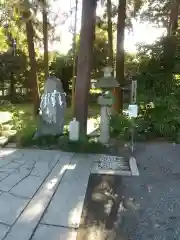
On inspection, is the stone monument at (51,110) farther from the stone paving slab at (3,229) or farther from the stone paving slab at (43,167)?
the stone paving slab at (3,229)

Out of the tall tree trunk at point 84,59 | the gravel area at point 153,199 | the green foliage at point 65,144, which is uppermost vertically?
the tall tree trunk at point 84,59

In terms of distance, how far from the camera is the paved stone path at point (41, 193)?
2904 mm

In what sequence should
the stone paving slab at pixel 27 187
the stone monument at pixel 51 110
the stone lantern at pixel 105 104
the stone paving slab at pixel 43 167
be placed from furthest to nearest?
the stone monument at pixel 51 110 → the stone lantern at pixel 105 104 → the stone paving slab at pixel 43 167 → the stone paving slab at pixel 27 187

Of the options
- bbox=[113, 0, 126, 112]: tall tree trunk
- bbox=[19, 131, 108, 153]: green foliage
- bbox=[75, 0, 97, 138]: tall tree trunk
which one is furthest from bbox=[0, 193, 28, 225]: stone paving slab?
bbox=[113, 0, 126, 112]: tall tree trunk

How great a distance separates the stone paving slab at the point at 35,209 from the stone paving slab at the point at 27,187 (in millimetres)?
88

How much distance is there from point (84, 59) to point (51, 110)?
1.48 metres

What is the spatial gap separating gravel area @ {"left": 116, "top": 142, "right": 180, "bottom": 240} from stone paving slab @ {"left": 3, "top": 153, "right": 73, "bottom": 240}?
3.02 ft

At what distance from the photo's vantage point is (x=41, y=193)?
385 centimetres

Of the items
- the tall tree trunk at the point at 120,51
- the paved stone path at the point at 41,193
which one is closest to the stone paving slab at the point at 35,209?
the paved stone path at the point at 41,193

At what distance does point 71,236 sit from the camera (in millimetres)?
→ 2787

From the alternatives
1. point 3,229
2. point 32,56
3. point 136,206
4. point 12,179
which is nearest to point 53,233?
point 3,229

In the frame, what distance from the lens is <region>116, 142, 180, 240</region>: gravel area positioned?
297cm

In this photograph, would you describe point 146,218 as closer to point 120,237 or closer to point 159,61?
point 120,237

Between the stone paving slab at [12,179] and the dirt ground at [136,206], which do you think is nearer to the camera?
the dirt ground at [136,206]
